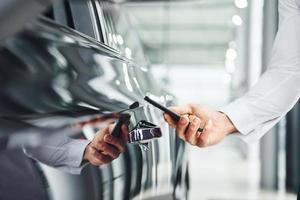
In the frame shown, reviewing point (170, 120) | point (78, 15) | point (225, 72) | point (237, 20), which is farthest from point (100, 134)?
point (225, 72)

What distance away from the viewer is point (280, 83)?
1.34 meters

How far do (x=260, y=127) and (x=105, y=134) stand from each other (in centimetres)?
85

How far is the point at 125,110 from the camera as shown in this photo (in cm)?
70

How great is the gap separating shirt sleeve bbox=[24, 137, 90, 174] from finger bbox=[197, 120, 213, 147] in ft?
2.11

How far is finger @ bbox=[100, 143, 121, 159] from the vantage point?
0.62 m

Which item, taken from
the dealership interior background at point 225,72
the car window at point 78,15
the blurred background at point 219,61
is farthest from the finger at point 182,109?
the blurred background at point 219,61

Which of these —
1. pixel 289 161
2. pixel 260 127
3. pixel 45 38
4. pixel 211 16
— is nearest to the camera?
pixel 45 38

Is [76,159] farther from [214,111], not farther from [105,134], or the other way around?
[214,111]

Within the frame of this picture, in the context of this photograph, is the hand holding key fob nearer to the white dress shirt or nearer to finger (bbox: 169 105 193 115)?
finger (bbox: 169 105 193 115)

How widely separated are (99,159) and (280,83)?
0.85 meters

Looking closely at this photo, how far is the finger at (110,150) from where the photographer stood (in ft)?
2.03

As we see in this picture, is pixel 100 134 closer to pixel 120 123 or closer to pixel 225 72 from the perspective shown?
pixel 120 123

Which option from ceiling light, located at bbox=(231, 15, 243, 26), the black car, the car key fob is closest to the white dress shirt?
the black car

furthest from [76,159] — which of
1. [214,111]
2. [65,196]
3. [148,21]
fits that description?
[148,21]
